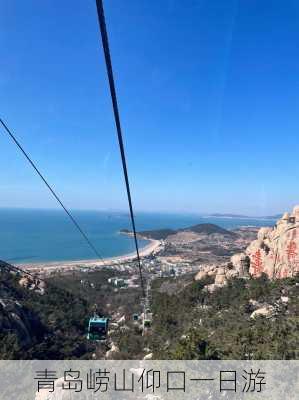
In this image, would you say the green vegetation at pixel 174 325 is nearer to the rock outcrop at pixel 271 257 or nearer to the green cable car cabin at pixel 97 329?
the rock outcrop at pixel 271 257

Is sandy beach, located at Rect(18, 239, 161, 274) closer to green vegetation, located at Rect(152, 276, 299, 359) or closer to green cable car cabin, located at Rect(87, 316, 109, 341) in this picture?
green vegetation, located at Rect(152, 276, 299, 359)

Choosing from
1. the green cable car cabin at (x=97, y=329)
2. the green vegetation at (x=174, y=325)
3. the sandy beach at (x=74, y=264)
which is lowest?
the sandy beach at (x=74, y=264)

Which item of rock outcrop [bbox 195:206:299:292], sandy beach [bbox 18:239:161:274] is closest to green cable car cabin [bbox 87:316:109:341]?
rock outcrop [bbox 195:206:299:292]

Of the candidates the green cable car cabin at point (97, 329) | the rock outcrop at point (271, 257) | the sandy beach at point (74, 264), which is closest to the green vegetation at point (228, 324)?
the rock outcrop at point (271, 257)

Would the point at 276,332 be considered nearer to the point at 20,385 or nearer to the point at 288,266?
the point at 20,385

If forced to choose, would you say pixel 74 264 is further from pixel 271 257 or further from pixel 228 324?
pixel 228 324

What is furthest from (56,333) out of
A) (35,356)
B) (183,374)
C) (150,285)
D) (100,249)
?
(100,249)
